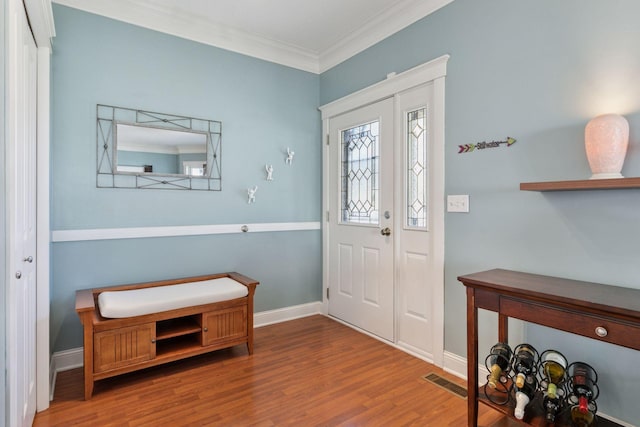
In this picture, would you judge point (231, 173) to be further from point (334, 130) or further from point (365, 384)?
point (365, 384)

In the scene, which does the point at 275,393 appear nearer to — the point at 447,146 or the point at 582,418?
the point at 582,418

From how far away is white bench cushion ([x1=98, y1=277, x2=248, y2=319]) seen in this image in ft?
7.25

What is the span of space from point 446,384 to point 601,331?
115 centimetres

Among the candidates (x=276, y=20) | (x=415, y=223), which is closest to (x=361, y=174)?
(x=415, y=223)

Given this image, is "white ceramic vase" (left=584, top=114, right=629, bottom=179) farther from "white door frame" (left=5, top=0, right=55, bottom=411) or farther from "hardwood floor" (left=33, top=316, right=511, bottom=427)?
"white door frame" (left=5, top=0, right=55, bottom=411)

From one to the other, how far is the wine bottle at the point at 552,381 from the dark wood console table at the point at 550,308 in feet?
0.17

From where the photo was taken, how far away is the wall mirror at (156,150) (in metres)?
2.65

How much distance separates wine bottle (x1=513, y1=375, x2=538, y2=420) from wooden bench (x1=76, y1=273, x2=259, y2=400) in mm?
1835

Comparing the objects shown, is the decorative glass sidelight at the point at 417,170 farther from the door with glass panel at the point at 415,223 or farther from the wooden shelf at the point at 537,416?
the wooden shelf at the point at 537,416

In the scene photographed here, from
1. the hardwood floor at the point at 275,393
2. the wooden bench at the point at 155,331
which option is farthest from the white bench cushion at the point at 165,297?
the hardwood floor at the point at 275,393

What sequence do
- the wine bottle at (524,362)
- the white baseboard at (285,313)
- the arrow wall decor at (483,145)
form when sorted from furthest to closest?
the white baseboard at (285,313) → the arrow wall decor at (483,145) → the wine bottle at (524,362)

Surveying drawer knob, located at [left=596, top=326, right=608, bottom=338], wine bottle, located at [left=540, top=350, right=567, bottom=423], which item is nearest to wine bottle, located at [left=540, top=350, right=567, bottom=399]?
wine bottle, located at [left=540, top=350, right=567, bottom=423]

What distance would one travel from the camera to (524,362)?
5.74 ft

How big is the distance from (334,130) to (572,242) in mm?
2309
